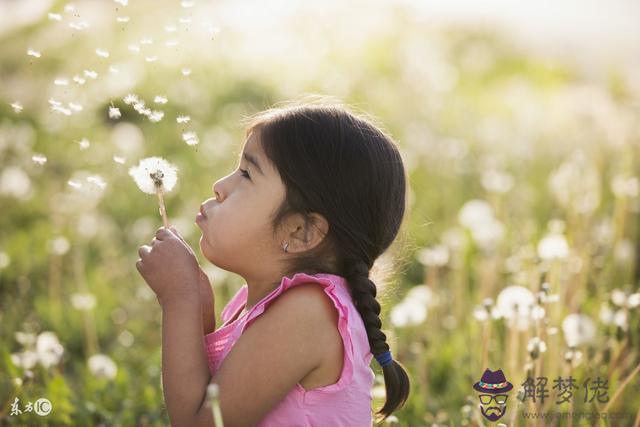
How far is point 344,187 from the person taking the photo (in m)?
1.71

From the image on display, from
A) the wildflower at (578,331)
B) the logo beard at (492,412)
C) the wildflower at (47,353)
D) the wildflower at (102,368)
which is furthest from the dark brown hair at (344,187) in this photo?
the wildflower at (102,368)

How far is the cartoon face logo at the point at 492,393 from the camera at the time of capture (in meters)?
2.04

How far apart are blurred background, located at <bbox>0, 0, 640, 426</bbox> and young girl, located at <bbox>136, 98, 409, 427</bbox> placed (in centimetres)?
22

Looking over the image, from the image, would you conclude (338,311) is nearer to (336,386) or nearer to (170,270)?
(336,386)

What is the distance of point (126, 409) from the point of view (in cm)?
232

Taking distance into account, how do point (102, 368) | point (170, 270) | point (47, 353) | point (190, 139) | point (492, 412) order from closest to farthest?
point (190, 139)
point (170, 270)
point (492, 412)
point (47, 353)
point (102, 368)

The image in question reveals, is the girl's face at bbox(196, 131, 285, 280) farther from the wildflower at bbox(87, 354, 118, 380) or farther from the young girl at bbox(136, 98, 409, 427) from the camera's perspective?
the wildflower at bbox(87, 354, 118, 380)

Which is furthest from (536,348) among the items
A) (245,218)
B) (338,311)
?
(245,218)

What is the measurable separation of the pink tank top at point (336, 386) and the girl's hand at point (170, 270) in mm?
142

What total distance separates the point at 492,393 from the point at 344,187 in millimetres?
761

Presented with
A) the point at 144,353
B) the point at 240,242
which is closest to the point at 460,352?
the point at 144,353

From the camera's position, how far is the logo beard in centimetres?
200

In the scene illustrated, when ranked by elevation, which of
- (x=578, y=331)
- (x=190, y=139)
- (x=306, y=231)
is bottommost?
(x=578, y=331)

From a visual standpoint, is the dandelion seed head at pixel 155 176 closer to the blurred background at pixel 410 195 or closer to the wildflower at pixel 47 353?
the blurred background at pixel 410 195
